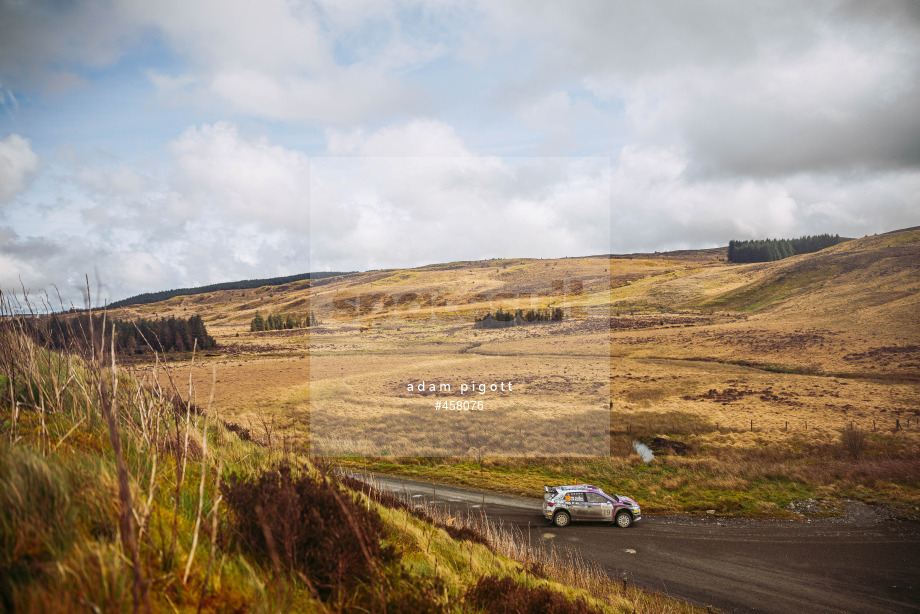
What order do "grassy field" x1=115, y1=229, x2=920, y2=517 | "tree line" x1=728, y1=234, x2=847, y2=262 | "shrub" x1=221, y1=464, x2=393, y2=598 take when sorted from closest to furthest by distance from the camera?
1. "shrub" x1=221, y1=464, x2=393, y2=598
2. "grassy field" x1=115, y1=229, x2=920, y2=517
3. "tree line" x1=728, y1=234, x2=847, y2=262

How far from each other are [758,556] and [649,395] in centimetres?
2933

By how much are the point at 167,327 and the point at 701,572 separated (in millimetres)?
86347

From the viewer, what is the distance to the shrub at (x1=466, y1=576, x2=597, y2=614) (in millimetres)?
5031

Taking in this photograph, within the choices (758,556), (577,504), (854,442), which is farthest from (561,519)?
(854,442)

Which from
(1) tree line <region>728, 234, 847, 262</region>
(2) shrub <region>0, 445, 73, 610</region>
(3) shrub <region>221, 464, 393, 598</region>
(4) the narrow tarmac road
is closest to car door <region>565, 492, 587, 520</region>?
(4) the narrow tarmac road

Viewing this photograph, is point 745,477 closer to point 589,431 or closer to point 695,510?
point 695,510

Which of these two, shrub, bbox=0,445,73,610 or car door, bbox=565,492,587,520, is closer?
shrub, bbox=0,445,73,610

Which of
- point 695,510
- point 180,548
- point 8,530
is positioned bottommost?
point 695,510

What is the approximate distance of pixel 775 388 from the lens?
140 ft

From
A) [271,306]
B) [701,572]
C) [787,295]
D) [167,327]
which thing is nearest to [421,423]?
[701,572]

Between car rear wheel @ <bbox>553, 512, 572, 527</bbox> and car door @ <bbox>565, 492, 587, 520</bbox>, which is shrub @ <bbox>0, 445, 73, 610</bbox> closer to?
car rear wheel @ <bbox>553, 512, 572, 527</bbox>

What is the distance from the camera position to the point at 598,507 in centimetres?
1772

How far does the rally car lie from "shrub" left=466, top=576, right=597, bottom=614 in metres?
13.1

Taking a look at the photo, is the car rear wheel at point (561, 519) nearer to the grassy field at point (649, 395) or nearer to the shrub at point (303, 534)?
the grassy field at point (649, 395)
